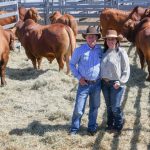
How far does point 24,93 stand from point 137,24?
367 cm

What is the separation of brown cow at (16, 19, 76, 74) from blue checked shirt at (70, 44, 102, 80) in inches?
138

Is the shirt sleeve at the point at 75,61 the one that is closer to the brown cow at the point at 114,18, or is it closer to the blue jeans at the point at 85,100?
the blue jeans at the point at 85,100

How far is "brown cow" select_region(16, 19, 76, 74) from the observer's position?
873 centimetres

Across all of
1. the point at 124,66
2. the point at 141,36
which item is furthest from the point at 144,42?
the point at 124,66

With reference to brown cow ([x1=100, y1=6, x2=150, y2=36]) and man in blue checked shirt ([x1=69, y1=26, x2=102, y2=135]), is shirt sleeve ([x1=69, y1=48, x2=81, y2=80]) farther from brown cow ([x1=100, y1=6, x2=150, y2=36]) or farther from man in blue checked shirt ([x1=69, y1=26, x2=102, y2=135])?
brown cow ([x1=100, y1=6, x2=150, y2=36])

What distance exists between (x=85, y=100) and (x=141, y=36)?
12.0ft

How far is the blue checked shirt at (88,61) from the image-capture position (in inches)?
205

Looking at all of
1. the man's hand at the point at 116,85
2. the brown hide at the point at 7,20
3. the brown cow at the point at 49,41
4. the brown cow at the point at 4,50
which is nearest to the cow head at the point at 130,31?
the brown cow at the point at 49,41

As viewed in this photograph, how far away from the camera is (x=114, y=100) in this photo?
5324 mm

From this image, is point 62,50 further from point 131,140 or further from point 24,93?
point 131,140

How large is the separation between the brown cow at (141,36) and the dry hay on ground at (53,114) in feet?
1.62

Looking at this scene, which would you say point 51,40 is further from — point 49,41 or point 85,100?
point 85,100

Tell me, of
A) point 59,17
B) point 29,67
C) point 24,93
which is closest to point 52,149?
point 24,93

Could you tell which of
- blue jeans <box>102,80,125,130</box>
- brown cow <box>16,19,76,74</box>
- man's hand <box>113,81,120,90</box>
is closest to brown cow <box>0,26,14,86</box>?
brown cow <box>16,19,76,74</box>
